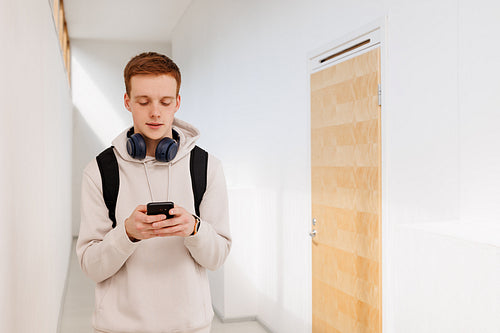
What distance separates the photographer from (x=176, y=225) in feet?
3.86

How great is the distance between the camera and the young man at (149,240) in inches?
50.2

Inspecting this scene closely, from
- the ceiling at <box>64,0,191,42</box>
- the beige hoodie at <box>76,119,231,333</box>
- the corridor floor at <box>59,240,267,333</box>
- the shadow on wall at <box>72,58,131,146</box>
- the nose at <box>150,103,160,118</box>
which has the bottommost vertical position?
the corridor floor at <box>59,240,267,333</box>

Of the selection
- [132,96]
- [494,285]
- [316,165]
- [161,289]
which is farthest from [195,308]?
[316,165]

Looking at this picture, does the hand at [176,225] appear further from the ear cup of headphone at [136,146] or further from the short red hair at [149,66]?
the short red hair at [149,66]

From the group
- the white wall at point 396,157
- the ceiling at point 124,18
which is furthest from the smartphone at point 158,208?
the ceiling at point 124,18

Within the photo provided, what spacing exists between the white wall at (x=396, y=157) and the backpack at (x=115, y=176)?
747 millimetres

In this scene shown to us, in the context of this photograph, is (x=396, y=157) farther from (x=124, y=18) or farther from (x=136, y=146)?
(x=124, y=18)

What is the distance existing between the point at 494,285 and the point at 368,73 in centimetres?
158

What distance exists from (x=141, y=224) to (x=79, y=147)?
29.7 feet

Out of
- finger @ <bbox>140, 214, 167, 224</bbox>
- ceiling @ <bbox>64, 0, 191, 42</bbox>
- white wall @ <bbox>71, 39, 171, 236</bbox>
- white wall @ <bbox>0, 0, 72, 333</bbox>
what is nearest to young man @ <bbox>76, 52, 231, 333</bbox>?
finger @ <bbox>140, 214, 167, 224</bbox>

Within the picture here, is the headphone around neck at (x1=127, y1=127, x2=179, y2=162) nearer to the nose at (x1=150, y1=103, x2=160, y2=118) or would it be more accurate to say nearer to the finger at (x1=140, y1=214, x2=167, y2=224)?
the nose at (x1=150, y1=103, x2=160, y2=118)

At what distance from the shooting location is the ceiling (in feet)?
24.3

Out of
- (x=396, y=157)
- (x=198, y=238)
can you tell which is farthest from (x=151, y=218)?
(x=396, y=157)

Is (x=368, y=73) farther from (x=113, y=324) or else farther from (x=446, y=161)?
(x=113, y=324)
